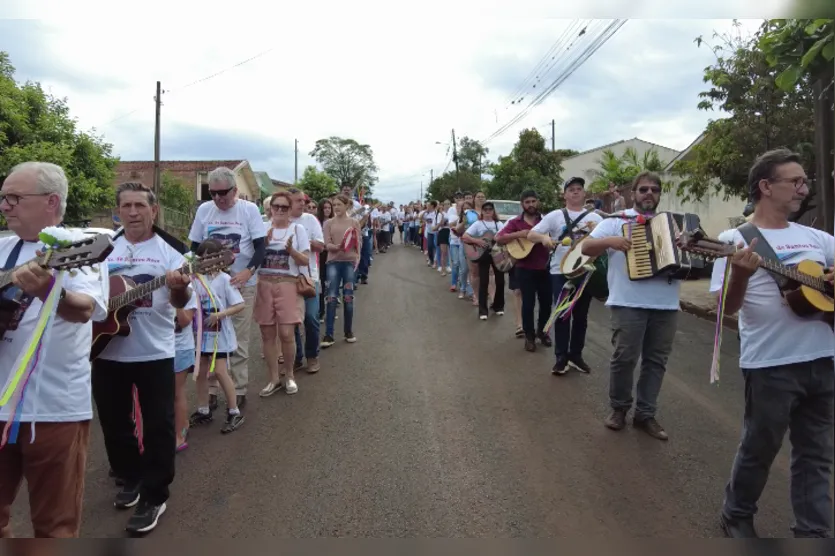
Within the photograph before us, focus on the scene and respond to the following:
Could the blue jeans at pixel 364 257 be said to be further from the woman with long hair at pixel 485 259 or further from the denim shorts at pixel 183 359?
the denim shorts at pixel 183 359

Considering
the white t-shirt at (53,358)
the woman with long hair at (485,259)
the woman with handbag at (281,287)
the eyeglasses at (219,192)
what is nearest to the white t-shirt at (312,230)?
the woman with handbag at (281,287)

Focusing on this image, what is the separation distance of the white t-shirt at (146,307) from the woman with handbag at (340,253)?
338 cm

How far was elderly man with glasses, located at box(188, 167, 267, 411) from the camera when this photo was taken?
4.50 m

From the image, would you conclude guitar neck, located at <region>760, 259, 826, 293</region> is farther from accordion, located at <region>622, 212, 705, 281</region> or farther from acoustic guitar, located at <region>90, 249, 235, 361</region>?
acoustic guitar, located at <region>90, 249, 235, 361</region>

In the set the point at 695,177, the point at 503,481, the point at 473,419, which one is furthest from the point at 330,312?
the point at 695,177

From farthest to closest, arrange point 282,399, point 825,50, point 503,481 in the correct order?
point 282,399 < point 503,481 < point 825,50

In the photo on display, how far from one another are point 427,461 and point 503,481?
56 cm

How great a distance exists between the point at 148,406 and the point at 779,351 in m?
3.28

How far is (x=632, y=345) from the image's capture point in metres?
4.01

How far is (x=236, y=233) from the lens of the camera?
4629mm

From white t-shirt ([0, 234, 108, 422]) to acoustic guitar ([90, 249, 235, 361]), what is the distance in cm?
51

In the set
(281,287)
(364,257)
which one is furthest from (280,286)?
(364,257)

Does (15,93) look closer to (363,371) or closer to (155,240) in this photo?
(155,240)

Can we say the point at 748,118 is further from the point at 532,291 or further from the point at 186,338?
the point at 186,338
